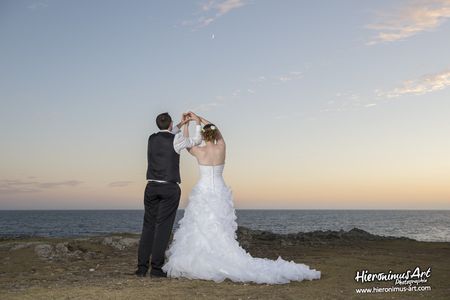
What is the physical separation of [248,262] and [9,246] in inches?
356

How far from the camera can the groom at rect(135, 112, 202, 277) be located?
8766 mm

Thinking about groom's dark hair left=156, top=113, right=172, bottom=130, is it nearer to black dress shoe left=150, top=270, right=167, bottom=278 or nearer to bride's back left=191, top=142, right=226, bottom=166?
bride's back left=191, top=142, right=226, bottom=166

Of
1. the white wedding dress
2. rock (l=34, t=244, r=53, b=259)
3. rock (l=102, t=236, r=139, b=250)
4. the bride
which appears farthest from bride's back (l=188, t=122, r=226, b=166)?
rock (l=102, t=236, r=139, b=250)

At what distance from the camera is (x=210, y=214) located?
9.13 metres

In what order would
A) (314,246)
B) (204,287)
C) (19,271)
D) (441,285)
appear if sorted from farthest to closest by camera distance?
(314,246) < (19,271) < (441,285) < (204,287)

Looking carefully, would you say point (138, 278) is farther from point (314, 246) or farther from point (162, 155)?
point (314, 246)

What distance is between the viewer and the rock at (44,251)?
1320 centimetres

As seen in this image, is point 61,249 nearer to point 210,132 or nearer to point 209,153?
point 209,153

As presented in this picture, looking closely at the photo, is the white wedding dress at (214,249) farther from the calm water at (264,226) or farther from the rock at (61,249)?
the calm water at (264,226)

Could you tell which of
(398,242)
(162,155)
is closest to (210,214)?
(162,155)

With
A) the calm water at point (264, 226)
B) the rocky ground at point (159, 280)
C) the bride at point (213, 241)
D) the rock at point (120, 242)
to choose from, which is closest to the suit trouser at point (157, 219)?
the bride at point (213, 241)

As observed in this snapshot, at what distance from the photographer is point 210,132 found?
9.05 meters

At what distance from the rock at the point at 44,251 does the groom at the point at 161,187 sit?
5.29 m

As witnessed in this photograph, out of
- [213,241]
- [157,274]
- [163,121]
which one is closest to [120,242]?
[157,274]
